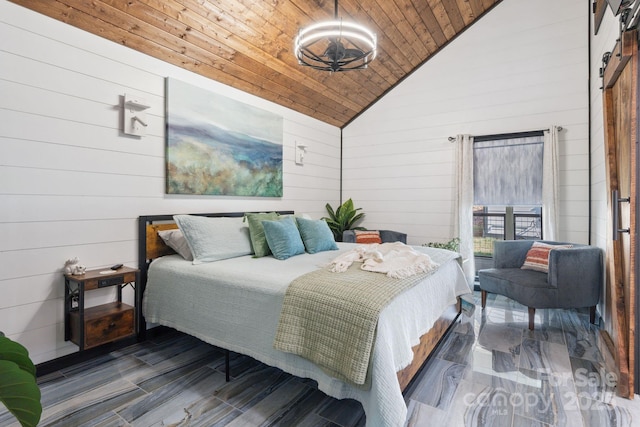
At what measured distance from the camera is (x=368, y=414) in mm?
1585

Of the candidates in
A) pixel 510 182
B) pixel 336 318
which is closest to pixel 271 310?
pixel 336 318

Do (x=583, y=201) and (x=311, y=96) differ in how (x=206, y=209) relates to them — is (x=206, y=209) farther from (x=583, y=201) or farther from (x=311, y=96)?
(x=583, y=201)

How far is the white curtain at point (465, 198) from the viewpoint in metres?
4.45

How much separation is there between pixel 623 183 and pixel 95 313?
3.86 metres

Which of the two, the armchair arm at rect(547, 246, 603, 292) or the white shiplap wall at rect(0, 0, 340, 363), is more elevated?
the white shiplap wall at rect(0, 0, 340, 363)

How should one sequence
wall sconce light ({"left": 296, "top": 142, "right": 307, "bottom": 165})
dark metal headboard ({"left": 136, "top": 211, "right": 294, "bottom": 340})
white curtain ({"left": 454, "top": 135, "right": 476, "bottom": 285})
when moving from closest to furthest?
dark metal headboard ({"left": 136, "top": 211, "right": 294, "bottom": 340}) < white curtain ({"left": 454, "top": 135, "right": 476, "bottom": 285}) < wall sconce light ({"left": 296, "top": 142, "right": 307, "bottom": 165})

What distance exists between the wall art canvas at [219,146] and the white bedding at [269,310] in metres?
0.86

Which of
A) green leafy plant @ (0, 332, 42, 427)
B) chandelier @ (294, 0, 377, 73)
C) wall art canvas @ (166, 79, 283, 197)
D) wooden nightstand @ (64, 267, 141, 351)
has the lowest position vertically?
wooden nightstand @ (64, 267, 141, 351)

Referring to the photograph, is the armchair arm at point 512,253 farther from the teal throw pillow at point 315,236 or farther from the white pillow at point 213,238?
the white pillow at point 213,238

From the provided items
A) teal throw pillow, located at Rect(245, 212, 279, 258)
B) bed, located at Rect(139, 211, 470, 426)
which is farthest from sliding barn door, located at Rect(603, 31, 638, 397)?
teal throw pillow, located at Rect(245, 212, 279, 258)

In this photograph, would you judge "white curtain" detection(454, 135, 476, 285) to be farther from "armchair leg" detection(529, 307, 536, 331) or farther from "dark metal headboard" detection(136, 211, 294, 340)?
"dark metal headboard" detection(136, 211, 294, 340)

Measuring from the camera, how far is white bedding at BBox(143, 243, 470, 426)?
157 centimetres

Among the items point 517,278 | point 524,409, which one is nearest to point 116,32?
point 524,409

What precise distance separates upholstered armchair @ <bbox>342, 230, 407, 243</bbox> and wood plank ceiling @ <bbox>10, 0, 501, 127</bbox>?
183 cm
